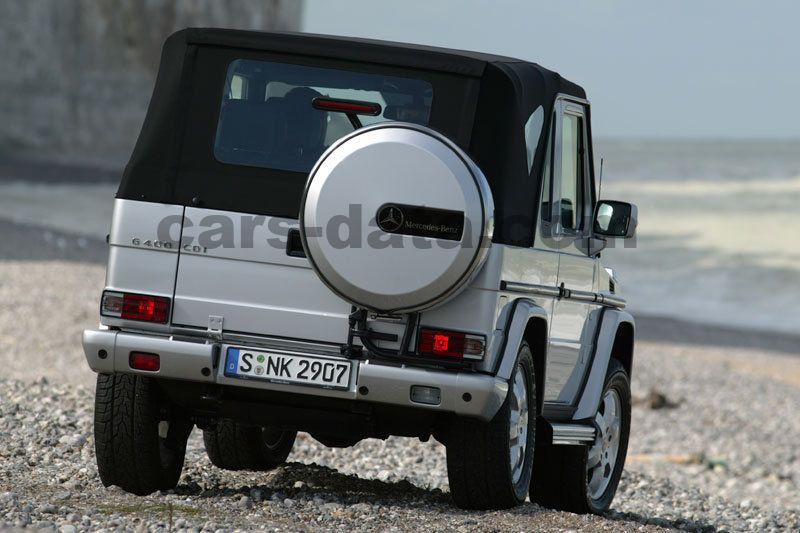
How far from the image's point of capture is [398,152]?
19.1ft

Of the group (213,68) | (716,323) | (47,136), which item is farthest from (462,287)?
(47,136)

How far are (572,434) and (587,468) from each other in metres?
0.61

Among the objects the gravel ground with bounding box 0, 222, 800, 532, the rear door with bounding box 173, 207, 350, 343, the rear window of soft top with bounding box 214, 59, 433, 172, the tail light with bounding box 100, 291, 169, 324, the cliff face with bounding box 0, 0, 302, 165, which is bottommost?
the gravel ground with bounding box 0, 222, 800, 532

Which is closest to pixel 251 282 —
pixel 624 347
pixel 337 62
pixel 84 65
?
pixel 337 62

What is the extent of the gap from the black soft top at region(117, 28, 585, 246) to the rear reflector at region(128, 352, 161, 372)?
0.66 m

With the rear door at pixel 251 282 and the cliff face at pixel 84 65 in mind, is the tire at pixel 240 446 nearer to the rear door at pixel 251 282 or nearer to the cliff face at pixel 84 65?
the rear door at pixel 251 282

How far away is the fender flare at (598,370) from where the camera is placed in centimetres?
759

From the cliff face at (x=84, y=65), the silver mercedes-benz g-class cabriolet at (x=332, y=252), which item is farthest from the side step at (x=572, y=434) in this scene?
the cliff face at (x=84, y=65)

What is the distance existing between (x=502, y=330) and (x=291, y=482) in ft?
6.59

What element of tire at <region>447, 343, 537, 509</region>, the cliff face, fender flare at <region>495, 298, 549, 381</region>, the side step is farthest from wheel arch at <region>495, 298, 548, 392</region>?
the cliff face

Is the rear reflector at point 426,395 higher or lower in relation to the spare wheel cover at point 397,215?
lower

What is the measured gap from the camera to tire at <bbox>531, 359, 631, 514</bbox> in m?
7.65

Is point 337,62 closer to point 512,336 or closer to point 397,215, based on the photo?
point 397,215

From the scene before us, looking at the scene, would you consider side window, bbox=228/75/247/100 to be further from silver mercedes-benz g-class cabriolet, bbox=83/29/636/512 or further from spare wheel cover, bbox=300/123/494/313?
spare wheel cover, bbox=300/123/494/313
